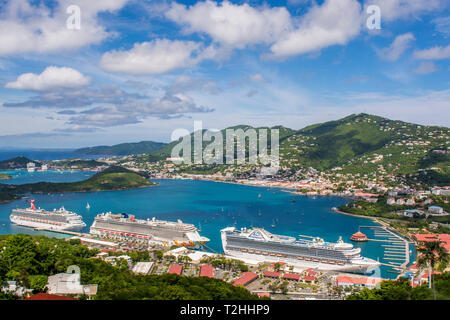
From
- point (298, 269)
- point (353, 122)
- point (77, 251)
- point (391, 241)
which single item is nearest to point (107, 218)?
point (77, 251)

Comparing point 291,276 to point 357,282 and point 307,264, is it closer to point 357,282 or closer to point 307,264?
point 307,264

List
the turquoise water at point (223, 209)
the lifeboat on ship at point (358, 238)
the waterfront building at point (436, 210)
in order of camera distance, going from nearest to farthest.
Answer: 1. the lifeboat on ship at point (358, 238)
2. the turquoise water at point (223, 209)
3. the waterfront building at point (436, 210)

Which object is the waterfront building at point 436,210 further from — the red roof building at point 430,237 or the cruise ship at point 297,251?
the cruise ship at point 297,251

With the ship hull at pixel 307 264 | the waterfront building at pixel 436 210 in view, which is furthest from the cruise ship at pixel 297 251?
the waterfront building at pixel 436 210

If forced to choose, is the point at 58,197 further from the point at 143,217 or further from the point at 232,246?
the point at 232,246

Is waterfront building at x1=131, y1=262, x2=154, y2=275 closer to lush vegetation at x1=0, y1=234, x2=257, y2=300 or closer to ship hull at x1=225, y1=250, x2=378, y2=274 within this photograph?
lush vegetation at x1=0, y1=234, x2=257, y2=300

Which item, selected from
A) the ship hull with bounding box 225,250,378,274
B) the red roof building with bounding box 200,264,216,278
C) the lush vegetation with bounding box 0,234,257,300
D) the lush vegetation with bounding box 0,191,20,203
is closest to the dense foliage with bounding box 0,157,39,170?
the lush vegetation with bounding box 0,191,20,203

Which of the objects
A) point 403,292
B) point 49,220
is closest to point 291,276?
point 403,292
